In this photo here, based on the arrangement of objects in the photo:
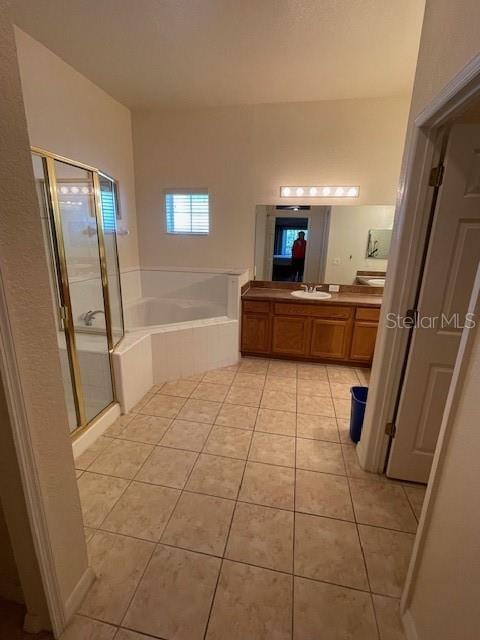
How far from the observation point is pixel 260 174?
363cm

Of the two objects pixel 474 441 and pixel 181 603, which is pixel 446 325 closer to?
pixel 474 441

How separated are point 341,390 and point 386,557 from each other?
64.9 inches

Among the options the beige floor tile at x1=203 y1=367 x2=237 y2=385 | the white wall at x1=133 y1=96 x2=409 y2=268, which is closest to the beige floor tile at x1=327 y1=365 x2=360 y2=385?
the beige floor tile at x1=203 y1=367 x2=237 y2=385

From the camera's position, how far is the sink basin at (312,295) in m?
3.43

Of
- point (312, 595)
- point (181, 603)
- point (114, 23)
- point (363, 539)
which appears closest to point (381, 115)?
point (114, 23)

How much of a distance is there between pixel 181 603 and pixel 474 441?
127 centimetres

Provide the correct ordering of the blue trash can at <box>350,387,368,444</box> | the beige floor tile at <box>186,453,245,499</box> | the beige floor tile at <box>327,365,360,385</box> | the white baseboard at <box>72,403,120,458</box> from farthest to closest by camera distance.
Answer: the beige floor tile at <box>327,365,360,385</box>, the blue trash can at <box>350,387,368,444</box>, the white baseboard at <box>72,403,120,458</box>, the beige floor tile at <box>186,453,245,499</box>

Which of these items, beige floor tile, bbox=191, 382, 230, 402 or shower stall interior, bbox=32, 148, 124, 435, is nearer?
shower stall interior, bbox=32, 148, 124, 435

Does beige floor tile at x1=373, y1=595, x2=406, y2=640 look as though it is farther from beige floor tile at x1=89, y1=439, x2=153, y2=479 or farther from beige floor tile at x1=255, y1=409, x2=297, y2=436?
beige floor tile at x1=89, y1=439, x2=153, y2=479

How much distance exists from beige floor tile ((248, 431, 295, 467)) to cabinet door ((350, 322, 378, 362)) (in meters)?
1.58

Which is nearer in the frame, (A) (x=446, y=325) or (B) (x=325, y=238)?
(A) (x=446, y=325)

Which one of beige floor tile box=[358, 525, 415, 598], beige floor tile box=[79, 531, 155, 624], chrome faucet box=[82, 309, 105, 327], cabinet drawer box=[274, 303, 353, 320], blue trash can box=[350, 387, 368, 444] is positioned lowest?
beige floor tile box=[79, 531, 155, 624]

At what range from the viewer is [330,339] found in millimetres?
3369

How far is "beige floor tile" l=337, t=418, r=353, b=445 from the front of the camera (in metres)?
2.21
